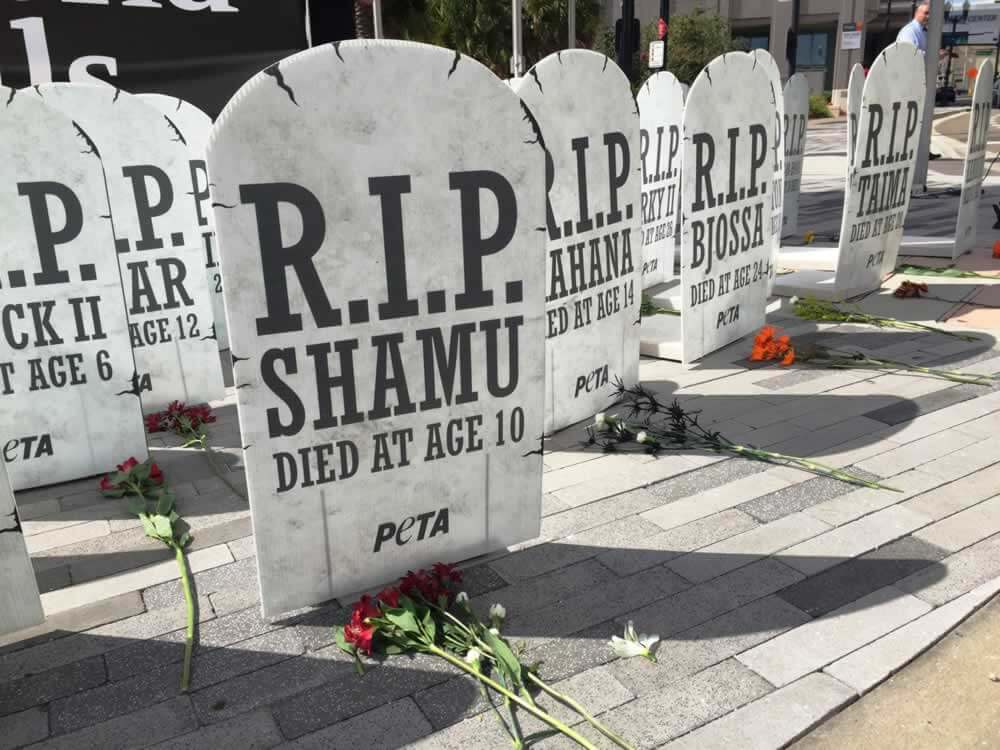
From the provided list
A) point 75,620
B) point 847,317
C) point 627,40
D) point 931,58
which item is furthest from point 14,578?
point 627,40

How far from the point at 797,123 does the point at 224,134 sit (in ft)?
24.6

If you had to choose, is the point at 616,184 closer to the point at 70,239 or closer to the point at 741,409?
the point at 741,409

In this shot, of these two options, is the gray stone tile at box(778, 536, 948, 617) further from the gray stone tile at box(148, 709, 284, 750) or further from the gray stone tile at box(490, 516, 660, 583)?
the gray stone tile at box(148, 709, 284, 750)

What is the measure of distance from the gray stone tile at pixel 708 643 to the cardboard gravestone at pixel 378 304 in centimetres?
81

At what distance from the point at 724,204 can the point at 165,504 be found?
390 cm

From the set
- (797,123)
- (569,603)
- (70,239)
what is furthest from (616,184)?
(797,123)

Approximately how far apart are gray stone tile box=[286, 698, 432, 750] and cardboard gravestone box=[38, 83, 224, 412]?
2.55 metres

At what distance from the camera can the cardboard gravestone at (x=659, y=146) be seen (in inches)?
277

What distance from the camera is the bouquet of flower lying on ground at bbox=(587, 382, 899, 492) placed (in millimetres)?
4117

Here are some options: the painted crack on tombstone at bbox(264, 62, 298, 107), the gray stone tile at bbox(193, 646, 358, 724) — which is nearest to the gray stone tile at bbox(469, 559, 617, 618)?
the gray stone tile at bbox(193, 646, 358, 724)

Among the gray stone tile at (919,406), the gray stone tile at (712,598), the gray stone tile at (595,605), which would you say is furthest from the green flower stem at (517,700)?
the gray stone tile at (919,406)

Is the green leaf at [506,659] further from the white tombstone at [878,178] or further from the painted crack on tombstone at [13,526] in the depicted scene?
the white tombstone at [878,178]

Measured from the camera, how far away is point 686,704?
2.49 meters

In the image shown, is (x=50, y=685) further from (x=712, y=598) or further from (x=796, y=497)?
(x=796, y=497)
